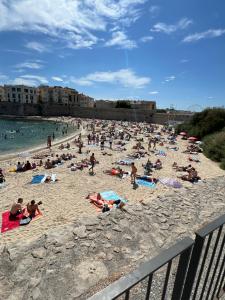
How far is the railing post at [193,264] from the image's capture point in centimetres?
186

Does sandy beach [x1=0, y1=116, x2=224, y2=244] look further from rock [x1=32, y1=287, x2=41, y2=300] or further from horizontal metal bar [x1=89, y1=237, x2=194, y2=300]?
horizontal metal bar [x1=89, y1=237, x2=194, y2=300]

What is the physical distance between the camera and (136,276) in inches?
54.9

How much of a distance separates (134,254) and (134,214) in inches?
62.2

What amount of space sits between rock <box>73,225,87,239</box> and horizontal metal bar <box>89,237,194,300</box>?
4152 mm

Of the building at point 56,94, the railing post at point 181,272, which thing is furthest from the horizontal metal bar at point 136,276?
the building at point 56,94

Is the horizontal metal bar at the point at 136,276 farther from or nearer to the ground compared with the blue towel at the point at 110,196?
farther from the ground

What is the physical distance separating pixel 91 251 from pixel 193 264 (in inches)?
137

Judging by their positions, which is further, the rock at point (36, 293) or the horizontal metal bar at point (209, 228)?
the rock at point (36, 293)

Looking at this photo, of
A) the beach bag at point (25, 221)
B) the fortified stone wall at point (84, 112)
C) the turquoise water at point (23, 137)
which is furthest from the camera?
the fortified stone wall at point (84, 112)

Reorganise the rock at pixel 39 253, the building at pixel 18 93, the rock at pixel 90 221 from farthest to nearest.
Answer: the building at pixel 18 93 → the rock at pixel 90 221 → the rock at pixel 39 253

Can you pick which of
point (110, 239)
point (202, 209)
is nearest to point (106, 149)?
point (202, 209)

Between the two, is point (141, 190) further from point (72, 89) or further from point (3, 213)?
point (72, 89)

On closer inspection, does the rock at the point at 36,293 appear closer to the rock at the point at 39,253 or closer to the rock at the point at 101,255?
the rock at the point at 39,253

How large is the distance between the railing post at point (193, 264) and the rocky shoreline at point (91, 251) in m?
2.40
